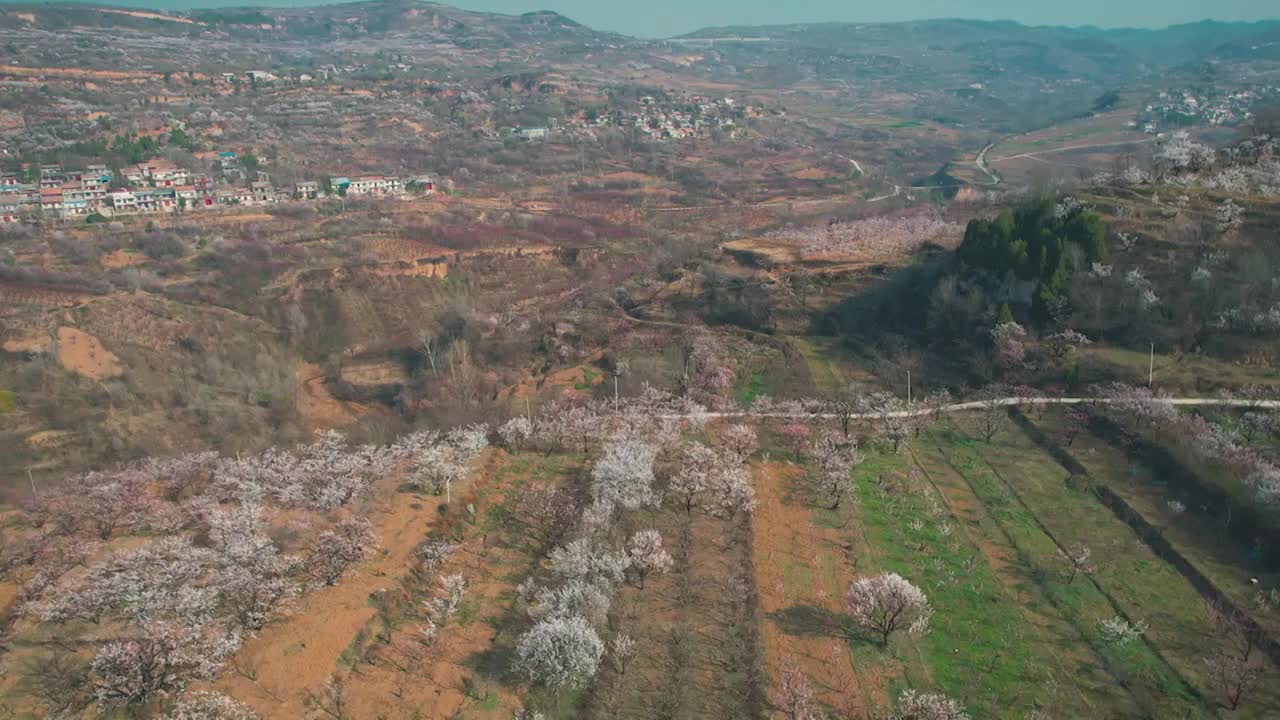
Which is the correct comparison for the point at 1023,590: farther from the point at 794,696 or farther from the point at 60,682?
the point at 60,682

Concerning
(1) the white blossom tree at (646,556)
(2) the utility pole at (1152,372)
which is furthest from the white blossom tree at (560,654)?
(2) the utility pole at (1152,372)

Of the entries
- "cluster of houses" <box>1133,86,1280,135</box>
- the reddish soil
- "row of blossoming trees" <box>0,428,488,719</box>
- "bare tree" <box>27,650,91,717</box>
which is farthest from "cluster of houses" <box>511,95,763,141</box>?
"bare tree" <box>27,650,91,717</box>

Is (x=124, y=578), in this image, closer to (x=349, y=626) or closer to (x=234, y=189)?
(x=349, y=626)

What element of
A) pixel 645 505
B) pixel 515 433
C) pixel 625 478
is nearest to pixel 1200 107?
pixel 515 433

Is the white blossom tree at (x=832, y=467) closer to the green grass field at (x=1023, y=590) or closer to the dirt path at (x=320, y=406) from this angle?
the green grass field at (x=1023, y=590)

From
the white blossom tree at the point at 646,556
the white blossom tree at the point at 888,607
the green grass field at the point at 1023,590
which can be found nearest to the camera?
the green grass field at the point at 1023,590

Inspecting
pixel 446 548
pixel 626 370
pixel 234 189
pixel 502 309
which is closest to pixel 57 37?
pixel 234 189
